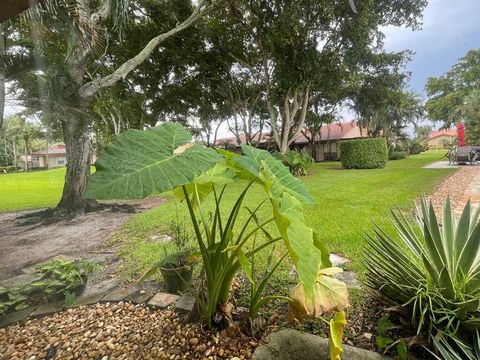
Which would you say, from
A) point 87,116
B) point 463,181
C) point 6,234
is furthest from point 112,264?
point 463,181

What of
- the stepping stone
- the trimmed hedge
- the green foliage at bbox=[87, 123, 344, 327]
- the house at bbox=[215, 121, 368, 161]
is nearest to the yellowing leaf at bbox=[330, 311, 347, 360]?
the green foliage at bbox=[87, 123, 344, 327]

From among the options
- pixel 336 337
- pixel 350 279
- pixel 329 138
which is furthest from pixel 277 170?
pixel 329 138

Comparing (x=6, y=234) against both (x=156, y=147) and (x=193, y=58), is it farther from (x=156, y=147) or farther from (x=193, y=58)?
(x=193, y=58)

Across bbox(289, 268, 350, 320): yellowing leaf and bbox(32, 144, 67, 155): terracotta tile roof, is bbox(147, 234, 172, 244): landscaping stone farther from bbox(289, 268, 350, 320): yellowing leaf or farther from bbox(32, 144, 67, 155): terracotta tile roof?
bbox(289, 268, 350, 320): yellowing leaf

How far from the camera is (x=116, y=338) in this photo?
1521 millimetres

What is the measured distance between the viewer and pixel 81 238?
11.4 ft

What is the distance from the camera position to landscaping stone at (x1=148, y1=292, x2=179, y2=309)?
180 centimetres

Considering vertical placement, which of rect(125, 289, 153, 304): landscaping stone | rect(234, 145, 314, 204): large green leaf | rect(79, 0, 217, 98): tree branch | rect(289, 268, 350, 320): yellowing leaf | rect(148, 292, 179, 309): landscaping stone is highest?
rect(79, 0, 217, 98): tree branch

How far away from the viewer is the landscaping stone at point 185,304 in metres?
1.65

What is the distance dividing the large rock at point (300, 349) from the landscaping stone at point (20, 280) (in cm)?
187

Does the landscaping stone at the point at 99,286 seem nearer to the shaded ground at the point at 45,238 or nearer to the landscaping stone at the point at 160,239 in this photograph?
the shaded ground at the point at 45,238

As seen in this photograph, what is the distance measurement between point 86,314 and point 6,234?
2.10 m

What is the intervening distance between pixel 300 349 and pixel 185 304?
768mm

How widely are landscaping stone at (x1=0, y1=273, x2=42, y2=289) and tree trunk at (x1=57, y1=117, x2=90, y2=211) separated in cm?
165
